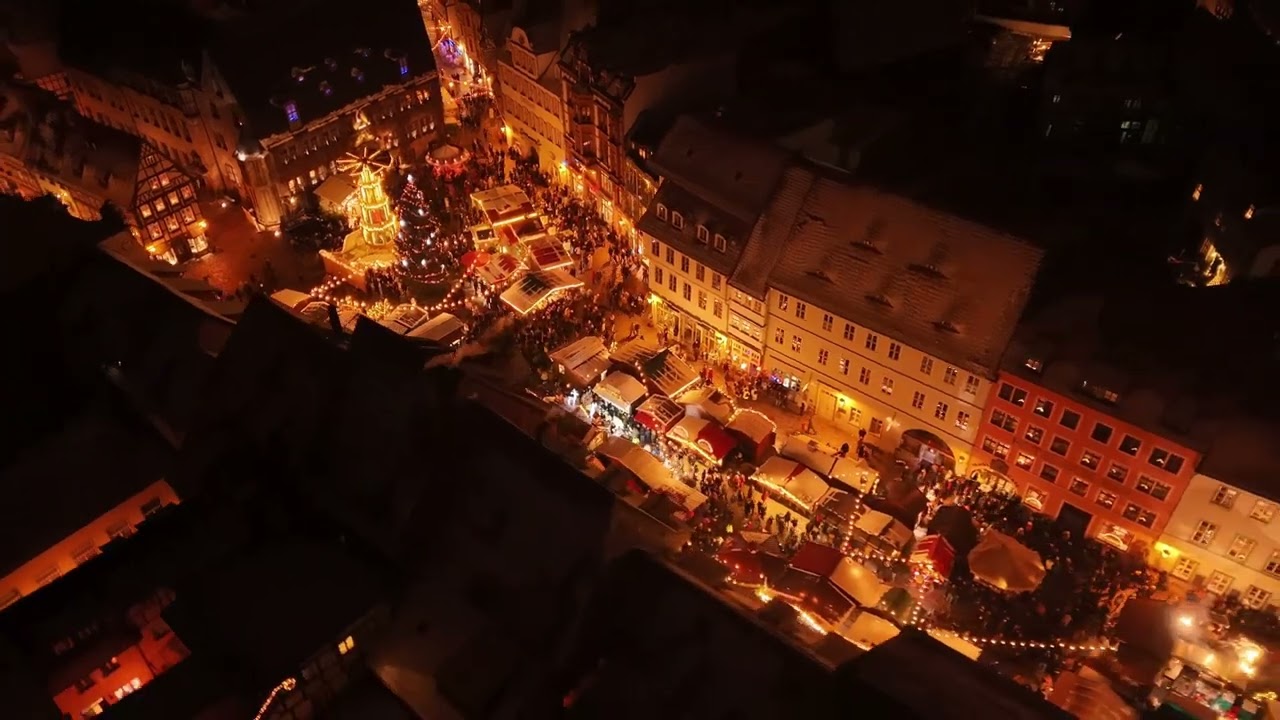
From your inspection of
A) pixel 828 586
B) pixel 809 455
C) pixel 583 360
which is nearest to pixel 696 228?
pixel 583 360

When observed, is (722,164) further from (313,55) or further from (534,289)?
(313,55)

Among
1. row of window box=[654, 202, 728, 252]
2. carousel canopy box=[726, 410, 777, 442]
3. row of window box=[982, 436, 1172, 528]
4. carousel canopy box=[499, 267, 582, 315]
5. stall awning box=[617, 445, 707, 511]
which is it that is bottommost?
stall awning box=[617, 445, 707, 511]

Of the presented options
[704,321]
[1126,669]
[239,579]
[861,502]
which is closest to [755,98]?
[704,321]

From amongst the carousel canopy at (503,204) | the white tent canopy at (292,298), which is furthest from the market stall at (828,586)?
the white tent canopy at (292,298)

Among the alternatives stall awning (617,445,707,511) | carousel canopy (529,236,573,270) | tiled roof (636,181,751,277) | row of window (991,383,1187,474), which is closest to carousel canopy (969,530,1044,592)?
row of window (991,383,1187,474)

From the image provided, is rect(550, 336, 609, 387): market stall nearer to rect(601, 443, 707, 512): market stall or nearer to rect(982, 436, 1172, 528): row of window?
rect(601, 443, 707, 512): market stall

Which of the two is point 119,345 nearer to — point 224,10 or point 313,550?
point 313,550

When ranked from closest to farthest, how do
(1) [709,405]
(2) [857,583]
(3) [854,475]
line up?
(2) [857,583] < (3) [854,475] < (1) [709,405]
